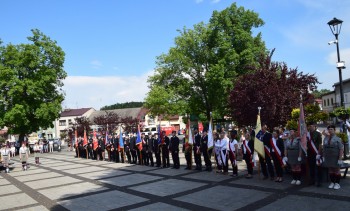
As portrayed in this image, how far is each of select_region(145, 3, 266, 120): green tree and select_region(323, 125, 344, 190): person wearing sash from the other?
771 inches

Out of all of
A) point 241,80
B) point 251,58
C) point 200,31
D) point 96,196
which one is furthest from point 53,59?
point 96,196

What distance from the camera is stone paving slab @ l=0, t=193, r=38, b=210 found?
10.3 meters

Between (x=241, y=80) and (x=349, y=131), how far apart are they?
223 inches

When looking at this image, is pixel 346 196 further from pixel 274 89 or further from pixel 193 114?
pixel 193 114

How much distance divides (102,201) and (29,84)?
102 ft

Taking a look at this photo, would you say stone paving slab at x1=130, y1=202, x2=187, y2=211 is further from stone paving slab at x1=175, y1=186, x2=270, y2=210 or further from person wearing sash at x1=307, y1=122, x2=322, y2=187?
person wearing sash at x1=307, y1=122, x2=322, y2=187

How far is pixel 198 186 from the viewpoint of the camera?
11188mm

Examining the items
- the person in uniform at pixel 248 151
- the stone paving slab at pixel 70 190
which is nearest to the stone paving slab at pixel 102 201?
the stone paving slab at pixel 70 190

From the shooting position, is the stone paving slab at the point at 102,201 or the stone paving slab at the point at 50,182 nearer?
the stone paving slab at the point at 102,201

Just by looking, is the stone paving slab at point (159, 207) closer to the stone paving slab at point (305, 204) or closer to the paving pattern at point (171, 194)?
the paving pattern at point (171, 194)

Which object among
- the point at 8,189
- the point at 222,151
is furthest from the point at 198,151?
the point at 8,189

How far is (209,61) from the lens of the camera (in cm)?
3291

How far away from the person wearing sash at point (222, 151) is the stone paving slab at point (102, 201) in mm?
4481

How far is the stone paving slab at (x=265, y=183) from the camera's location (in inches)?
399
